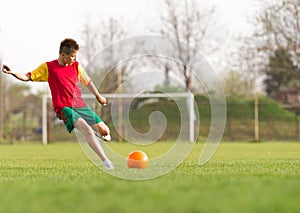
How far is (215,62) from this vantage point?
33531 millimetres

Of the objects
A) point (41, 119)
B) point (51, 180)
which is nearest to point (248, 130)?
point (41, 119)

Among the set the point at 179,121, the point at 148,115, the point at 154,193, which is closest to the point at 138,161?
the point at 154,193

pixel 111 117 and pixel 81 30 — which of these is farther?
pixel 81 30

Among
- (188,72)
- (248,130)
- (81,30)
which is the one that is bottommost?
(248,130)

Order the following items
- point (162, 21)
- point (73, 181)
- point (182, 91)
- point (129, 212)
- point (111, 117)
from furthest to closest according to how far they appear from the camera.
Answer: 1. point (162, 21)
2. point (182, 91)
3. point (111, 117)
4. point (73, 181)
5. point (129, 212)

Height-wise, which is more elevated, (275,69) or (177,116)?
(275,69)

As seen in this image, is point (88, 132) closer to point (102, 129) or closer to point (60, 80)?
point (102, 129)

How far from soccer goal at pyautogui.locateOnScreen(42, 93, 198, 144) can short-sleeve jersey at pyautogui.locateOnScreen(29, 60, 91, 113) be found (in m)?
14.9

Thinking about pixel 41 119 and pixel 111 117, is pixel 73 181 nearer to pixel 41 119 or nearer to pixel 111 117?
pixel 111 117

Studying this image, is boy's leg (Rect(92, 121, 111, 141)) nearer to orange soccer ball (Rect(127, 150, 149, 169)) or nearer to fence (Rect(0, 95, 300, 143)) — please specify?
orange soccer ball (Rect(127, 150, 149, 169))

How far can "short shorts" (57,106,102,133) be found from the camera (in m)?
9.02

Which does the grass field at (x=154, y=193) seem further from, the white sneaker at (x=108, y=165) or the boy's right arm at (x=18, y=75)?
the boy's right arm at (x=18, y=75)

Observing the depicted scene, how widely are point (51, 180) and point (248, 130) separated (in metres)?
21.1

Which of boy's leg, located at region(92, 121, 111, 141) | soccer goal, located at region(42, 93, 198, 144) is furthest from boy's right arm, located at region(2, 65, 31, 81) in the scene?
soccer goal, located at region(42, 93, 198, 144)
